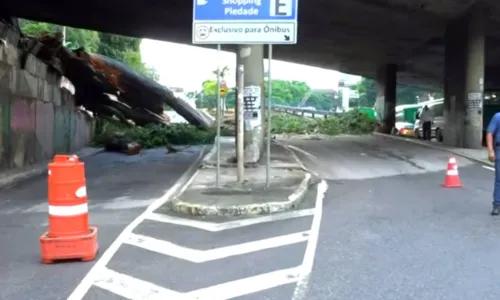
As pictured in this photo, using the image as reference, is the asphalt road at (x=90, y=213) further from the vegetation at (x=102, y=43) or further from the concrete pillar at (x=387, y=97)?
the vegetation at (x=102, y=43)

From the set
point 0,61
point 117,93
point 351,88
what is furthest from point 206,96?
point 0,61

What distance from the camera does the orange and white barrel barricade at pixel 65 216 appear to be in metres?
6.08

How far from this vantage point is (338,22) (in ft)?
88.6

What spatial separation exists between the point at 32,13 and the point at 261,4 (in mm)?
18594

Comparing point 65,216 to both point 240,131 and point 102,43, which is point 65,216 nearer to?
point 240,131

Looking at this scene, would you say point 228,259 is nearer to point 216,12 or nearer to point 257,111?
point 216,12

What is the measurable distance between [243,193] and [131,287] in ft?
17.6

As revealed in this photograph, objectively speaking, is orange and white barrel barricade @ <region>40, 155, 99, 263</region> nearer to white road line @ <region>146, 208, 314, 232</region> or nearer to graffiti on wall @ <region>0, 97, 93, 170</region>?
white road line @ <region>146, 208, 314, 232</region>

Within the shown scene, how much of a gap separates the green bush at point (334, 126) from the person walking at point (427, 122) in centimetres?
531

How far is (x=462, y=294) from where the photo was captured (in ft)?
16.8

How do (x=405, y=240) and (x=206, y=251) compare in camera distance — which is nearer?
(x=206, y=251)

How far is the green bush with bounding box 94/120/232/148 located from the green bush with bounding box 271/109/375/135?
32.2ft

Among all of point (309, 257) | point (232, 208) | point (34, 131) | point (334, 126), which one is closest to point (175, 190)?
point (232, 208)

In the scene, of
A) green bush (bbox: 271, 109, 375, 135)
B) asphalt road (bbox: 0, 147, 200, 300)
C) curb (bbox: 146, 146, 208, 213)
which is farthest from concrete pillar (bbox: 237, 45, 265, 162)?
green bush (bbox: 271, 109, 375, 135)
